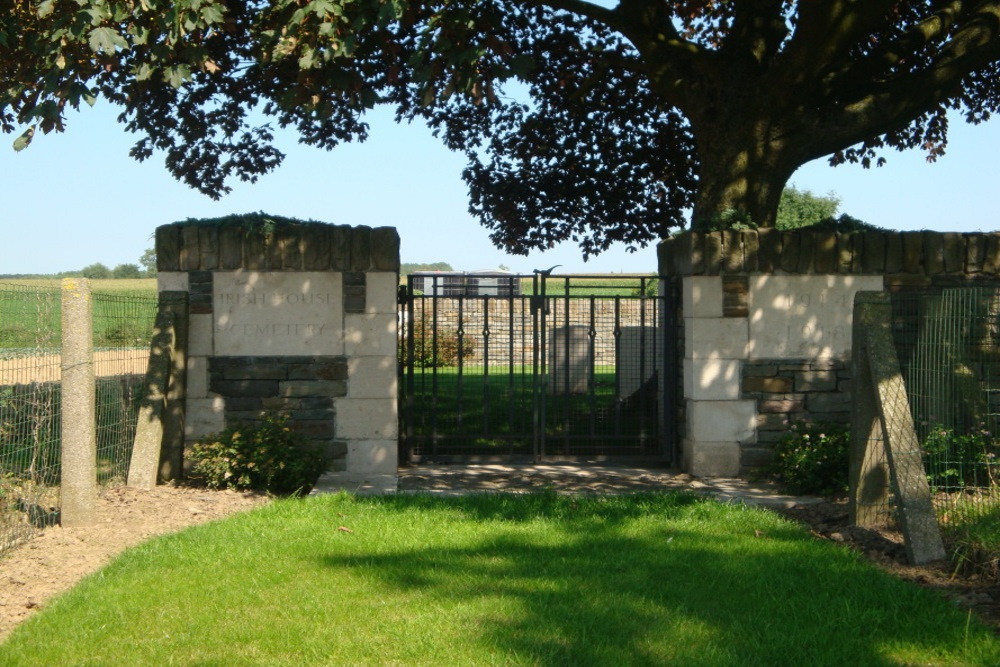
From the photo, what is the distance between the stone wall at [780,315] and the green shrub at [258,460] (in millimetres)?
3589

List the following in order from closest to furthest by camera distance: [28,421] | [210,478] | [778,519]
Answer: [28,421] < [778,519] < [210,478]

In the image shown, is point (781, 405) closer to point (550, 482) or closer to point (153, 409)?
point (550, 482)

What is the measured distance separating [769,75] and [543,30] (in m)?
4.10

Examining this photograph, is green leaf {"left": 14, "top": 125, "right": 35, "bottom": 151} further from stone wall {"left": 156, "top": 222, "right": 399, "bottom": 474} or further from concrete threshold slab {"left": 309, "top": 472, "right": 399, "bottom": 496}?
concrete threshold slab {"left": 309, "top": 472, "right": 399, "bottom": 496}

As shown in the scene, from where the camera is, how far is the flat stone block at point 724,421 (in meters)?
9.35

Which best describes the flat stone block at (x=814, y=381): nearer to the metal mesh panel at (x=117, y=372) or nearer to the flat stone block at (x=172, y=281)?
the flat stone block at (x=172, y=281)

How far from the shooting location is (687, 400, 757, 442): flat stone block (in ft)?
30.7

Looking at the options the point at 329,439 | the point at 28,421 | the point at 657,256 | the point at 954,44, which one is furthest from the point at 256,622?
the point at 954,44

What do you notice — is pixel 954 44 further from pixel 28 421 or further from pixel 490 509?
pixel 28 421

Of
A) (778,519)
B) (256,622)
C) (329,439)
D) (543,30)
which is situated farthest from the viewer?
(543,30)

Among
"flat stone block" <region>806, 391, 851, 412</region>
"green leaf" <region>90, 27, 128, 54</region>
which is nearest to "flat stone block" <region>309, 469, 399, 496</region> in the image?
"green leaf" <region>90, 27, 128, 54</region>

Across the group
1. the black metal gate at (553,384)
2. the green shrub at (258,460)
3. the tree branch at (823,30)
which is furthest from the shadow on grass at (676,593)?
the tree branch at (823,30)

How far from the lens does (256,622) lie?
4.74m

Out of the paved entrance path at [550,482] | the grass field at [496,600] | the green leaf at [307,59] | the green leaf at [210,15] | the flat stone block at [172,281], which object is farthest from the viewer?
the flat stone block at [172,281]
